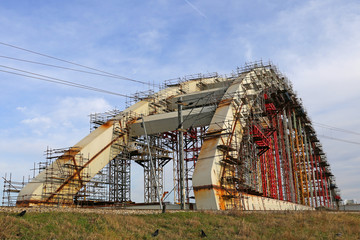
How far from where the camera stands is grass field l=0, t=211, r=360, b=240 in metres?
13.5

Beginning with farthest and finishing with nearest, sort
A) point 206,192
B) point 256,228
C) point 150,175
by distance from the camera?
1. point 150,175
2. point 206,192
3. point 256,228

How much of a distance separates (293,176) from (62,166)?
30.6 metres

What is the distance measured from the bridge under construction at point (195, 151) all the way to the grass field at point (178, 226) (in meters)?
4.76

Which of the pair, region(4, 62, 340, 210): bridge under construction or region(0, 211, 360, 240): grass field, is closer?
region(0, 211, 360, 240): grass field

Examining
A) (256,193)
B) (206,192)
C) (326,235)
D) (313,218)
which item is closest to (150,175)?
(256,193)

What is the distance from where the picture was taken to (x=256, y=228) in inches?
683

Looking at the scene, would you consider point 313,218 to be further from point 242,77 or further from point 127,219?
point 242,77

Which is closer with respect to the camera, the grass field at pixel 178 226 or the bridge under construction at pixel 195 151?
the grass field at pixel 178 226

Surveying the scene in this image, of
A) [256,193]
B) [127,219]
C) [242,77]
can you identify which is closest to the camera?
[127,219]

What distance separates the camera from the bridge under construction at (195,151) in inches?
1099

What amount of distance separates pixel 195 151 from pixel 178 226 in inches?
1020

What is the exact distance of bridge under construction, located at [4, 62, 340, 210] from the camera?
91.6ft

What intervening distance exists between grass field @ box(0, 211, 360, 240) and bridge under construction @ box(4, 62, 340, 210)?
187 inches

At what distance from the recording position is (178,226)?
16.7 m
